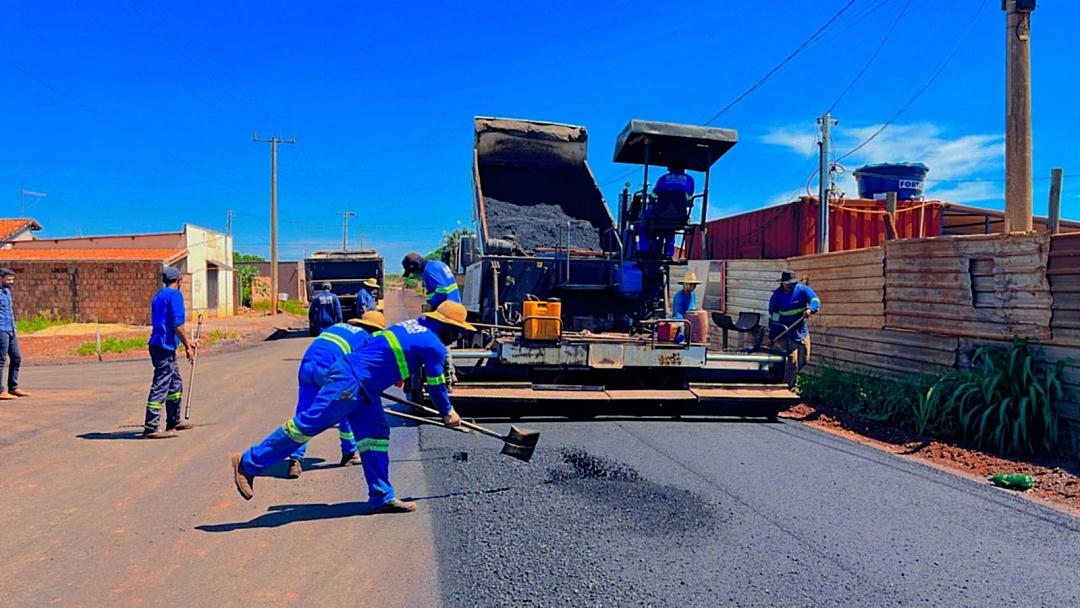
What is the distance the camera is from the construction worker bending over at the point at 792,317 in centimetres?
861

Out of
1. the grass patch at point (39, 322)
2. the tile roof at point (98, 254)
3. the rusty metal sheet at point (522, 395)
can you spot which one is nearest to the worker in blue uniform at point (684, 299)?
the rusty metal sheet at point (522, 395)

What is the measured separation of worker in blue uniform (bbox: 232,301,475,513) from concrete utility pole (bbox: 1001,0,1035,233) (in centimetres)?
583

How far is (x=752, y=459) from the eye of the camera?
5.78m

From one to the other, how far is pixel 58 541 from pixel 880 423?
6973 millimetres

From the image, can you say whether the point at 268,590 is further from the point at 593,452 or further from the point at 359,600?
the point at 593,452

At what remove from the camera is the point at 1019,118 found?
706 cm

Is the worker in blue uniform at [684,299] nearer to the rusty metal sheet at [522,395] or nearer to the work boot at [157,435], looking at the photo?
the rusty metal sheet at [522,395]

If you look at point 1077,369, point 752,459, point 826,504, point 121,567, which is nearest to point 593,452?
point 752,459

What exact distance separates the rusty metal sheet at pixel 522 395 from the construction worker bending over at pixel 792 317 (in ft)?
9.07

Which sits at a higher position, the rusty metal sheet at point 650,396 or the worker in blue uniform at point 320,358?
the worker in blue uniform at point 320,358

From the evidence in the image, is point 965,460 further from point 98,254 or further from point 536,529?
point 98,254

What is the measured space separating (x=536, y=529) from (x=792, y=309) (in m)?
5.58

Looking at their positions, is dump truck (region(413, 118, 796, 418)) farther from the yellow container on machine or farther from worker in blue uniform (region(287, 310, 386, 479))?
worker in blue uniform (region(287, 310, 386, 479))

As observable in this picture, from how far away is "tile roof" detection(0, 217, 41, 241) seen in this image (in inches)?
1262
